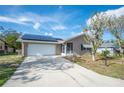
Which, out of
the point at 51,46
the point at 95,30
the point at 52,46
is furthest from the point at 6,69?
the point at 52,46

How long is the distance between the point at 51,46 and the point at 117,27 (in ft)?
36.5

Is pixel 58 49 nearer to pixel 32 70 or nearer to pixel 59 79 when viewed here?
pixel 32 70

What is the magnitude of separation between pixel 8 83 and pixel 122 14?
21954 mm

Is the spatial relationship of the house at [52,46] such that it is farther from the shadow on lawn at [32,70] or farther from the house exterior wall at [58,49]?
the shadow on lawn at [32,70]

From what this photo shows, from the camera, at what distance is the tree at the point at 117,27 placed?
24.2m

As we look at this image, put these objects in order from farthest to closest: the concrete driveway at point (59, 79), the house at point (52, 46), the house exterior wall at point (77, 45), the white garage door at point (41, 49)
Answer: the house exterior wall at point (77, 45)
the white garage door at point (41, 49)
the house at point (52, 46)
the concrete driveway at point (59, 79)

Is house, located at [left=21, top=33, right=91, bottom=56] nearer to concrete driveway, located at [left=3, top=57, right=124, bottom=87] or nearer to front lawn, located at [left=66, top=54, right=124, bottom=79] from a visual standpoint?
front lawn, located at [left=66, top=54, right=124, bottom=79]

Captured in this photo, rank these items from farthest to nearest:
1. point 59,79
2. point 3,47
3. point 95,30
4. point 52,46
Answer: point 3,47
point 52,46
point 95,30
point 59,79

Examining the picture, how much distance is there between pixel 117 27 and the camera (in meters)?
24.9

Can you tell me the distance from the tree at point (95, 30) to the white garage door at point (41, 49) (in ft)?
32.1

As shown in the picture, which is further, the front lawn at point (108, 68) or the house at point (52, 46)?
the house at point (52, 46)

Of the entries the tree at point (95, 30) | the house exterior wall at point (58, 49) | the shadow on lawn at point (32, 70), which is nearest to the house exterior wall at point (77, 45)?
the house exterior wall at point (58, 49)
